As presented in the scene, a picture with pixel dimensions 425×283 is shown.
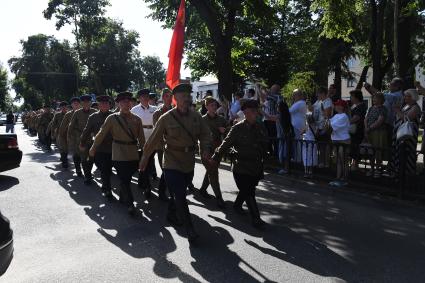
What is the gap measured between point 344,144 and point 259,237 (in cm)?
344

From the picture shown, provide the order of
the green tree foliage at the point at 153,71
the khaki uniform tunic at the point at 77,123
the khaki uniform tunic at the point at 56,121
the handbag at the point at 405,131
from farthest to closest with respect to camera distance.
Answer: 1. the green tree foliage at the point at 153,71
2. the khaki uniform tunic at the point at 56,121
3. the khaki uniform tunic at the point at 77,123
4. the handbag at the point at 405,131

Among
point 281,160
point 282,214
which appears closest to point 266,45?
point 281,160

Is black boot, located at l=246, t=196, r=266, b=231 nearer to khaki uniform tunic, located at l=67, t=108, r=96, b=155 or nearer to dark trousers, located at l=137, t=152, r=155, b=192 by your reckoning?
dark trousers, located at l=137, t=152, r=155, b=192

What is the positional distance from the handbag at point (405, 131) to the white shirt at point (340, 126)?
38.8 inches

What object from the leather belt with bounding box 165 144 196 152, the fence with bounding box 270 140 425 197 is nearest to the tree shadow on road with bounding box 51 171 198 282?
the leather belt with bounding box 165 144 196 152

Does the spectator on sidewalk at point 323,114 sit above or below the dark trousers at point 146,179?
above

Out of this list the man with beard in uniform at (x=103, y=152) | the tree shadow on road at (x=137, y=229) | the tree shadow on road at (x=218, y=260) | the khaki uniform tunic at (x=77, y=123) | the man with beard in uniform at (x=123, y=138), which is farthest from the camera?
the khaki uniform tunic at (x=77, y=123)

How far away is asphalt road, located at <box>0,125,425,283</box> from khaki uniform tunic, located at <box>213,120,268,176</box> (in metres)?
0.82

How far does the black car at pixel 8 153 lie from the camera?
10.5 m

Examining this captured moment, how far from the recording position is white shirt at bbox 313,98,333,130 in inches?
387

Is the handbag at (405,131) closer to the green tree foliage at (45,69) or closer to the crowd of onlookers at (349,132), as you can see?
the crowd of onlookers at (349,132)

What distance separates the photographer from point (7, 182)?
34.2 ft

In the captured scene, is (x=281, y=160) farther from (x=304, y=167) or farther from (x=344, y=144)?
(x=344, y=144)

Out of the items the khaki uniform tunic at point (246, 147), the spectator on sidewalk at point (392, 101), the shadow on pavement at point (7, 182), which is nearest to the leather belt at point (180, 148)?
the khaki uniform tunic at point (246, 147)
